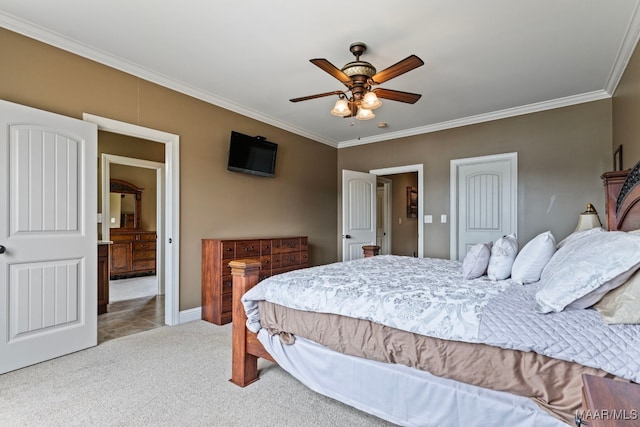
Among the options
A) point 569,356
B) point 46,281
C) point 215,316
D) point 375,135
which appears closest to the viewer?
point 569,356

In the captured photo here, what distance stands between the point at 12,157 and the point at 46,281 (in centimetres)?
95

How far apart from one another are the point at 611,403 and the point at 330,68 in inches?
89.7

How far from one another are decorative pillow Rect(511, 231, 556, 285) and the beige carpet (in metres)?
1.16

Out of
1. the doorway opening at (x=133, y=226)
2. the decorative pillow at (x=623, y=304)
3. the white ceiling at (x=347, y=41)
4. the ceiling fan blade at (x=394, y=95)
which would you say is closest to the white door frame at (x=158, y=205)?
the doorway opening at (x=133, y=226)

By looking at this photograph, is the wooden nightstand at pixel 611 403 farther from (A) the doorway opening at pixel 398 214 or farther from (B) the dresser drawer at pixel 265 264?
(A) the doorway opening at pixel 398 214

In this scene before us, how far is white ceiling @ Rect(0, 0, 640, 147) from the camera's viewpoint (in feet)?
7.38

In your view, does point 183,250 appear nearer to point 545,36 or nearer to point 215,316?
point 215,316

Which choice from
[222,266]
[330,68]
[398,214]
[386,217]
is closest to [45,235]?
[222,266]

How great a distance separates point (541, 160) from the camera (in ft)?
13.2

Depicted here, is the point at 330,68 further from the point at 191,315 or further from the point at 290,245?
the point at 191,315

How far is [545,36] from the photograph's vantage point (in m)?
2.54

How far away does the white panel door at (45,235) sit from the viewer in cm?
233

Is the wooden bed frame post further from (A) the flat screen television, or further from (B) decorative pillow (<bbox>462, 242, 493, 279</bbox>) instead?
(A) the flat screen television

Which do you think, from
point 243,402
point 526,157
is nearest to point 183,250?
point 243,402
